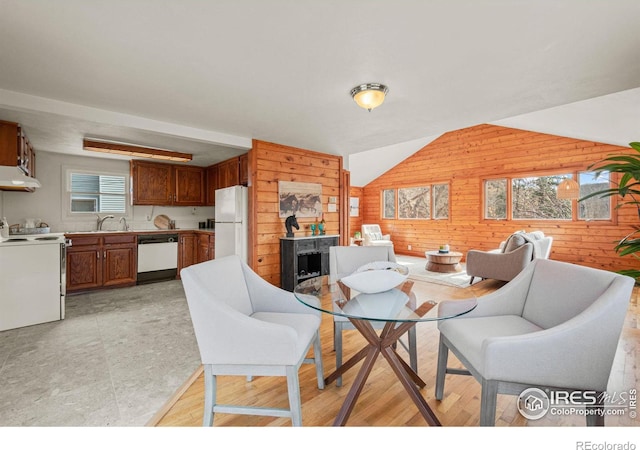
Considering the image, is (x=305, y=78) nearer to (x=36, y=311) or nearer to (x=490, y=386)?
(x=490, y=386)

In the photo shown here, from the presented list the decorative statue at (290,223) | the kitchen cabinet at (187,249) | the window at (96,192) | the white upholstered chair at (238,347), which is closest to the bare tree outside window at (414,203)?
the decorative statue at (290,223)

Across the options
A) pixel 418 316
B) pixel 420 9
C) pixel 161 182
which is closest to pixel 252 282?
pixel 418 316

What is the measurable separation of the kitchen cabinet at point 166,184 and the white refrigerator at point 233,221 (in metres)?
1.49

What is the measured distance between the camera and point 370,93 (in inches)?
93.8

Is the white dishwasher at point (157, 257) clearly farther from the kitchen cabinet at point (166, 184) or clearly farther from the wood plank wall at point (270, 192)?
the wood plank wall at point (270, 192)

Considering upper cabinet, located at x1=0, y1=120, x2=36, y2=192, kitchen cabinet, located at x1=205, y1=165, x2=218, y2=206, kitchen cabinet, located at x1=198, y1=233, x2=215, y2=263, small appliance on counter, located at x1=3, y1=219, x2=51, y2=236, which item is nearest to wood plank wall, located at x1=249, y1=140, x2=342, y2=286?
kitchen cabinet, located at x1=198, y1=233, x2=215, y2=263

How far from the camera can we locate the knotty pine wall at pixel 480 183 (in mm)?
5363

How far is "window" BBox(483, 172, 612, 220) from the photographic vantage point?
5.46 metres

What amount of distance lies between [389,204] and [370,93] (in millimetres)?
6928

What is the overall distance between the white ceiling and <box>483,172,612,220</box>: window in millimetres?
2817

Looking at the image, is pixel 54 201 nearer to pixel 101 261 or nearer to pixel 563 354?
pixel 101 261

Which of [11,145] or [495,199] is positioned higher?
[11,145]

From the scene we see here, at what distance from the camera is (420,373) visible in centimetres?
212

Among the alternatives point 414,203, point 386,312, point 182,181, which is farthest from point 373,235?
point 386,312
